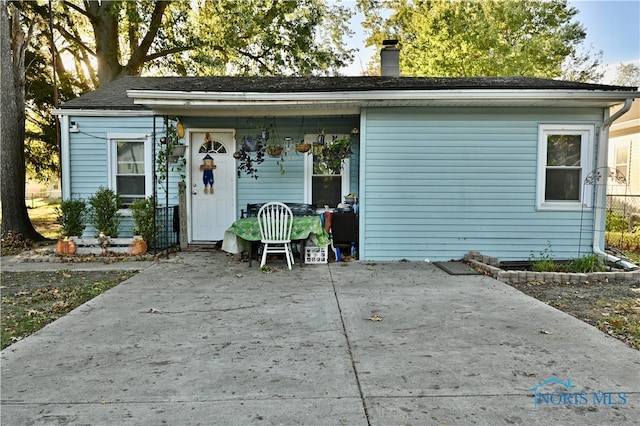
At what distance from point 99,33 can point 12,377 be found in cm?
1433

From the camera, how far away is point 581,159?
6.79m

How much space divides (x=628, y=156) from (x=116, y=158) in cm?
1439

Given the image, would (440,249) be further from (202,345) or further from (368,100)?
(202,345)

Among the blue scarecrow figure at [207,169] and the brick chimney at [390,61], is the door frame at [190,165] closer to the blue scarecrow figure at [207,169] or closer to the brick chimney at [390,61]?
the blue scarecrow figure at [207,169]

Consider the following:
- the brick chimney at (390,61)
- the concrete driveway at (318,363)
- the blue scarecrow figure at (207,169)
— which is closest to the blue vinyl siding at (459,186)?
the concrete driveway at (318,363)

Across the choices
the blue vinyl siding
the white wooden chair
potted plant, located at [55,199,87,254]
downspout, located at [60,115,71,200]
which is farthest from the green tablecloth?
downspout, located at [60,115,71,200]

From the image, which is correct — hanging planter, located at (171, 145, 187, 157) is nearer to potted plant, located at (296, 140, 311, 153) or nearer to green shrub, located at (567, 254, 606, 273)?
potted plant, located at (296, 140, 311, 153)

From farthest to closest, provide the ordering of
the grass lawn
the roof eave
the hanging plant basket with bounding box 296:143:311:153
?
the hanging plant basket with bounding box 296:143:311:153
the roof eave
the grass lawn

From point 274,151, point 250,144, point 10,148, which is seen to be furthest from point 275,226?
point 10,148

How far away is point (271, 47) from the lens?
1471 cm

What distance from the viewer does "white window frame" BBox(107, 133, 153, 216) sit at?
26.9 feet

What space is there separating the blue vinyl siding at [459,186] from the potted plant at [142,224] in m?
3.72

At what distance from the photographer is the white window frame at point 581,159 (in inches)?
265

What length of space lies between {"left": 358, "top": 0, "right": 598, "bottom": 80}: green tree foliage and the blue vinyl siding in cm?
999
